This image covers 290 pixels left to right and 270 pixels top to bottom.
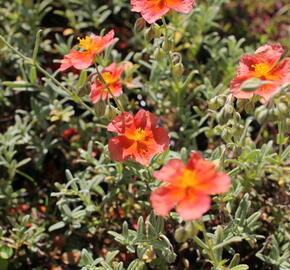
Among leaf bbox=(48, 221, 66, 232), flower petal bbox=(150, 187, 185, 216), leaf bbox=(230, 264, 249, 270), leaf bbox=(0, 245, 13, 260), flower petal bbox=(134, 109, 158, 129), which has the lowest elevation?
leaf bbox=(0, 245, 13, 260)

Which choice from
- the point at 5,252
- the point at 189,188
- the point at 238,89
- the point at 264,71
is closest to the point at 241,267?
the point at 189,188

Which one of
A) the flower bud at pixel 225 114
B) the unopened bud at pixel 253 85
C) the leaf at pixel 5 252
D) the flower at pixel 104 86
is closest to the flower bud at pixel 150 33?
the flower at pixel 104 86

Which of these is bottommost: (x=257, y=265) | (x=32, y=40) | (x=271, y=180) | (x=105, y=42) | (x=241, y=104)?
(x=257, y=265)

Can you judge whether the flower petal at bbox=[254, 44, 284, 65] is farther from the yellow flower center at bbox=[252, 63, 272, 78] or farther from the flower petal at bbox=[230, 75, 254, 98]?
the flower petal at bbox=[230, 75, 254, 98]

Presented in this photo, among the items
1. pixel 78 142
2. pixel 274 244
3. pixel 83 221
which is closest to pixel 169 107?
pixel 78 142

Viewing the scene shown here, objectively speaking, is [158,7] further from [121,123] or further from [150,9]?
[121,123]

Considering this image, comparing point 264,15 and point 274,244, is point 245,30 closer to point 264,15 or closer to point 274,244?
point 264,15

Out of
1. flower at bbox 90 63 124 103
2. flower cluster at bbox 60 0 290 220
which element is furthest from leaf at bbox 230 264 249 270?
flower at bbox 90 63 124 103
